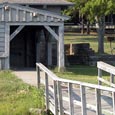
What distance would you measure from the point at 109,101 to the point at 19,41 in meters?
17.5

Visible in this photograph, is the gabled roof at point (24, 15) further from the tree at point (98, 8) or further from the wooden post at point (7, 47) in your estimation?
the tree at point (98, 8)

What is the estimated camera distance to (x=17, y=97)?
1559cm

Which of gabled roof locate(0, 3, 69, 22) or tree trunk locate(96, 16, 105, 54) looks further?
tree trunk locate(96, 16, 105, 54)

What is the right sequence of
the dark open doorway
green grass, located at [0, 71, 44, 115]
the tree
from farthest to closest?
the tree
the dark open doorway
green grass, located at [0, 71, 44, 115]

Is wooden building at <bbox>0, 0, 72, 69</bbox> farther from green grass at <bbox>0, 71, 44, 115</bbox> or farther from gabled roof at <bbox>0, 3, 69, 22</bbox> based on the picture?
green grass at <bbox>0, 71, 44, 115</bbox>

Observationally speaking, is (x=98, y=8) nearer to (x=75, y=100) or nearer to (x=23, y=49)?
(x=23, y=49)

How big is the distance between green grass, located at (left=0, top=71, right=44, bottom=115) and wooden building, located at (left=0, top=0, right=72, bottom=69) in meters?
4.98

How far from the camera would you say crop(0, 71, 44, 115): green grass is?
13.3 m

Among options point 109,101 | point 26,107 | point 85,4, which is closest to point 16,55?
point 85,4

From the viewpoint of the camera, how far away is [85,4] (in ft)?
110

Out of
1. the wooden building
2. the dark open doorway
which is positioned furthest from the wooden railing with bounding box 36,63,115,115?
the dark open doorway

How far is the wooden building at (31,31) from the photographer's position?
78.1ft

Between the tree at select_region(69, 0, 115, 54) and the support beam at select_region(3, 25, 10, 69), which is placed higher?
the tree at select_region(69, 0, 115, 54)

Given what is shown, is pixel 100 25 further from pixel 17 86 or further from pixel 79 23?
pixel 79 23
